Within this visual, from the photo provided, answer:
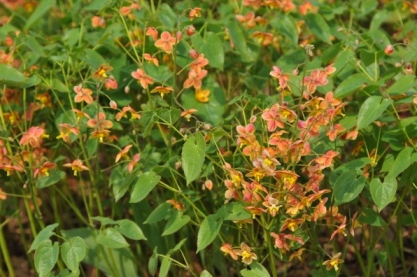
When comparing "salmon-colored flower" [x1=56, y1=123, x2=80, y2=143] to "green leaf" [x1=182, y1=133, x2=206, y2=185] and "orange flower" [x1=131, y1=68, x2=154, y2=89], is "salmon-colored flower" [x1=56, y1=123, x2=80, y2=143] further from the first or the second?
A: "green leaf" [x1=182, y1=133, x2=206, y2=185]

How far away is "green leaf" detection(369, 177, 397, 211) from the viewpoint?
6.38ft

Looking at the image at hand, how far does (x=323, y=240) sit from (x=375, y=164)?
0.68 meters

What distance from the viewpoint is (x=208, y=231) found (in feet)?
6.57

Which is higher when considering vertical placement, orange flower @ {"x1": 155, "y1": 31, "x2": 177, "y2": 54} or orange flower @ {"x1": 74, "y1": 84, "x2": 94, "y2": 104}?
orange flower @ {"x1": 155, "y1": 31, "x2": 177, "y2": 54}

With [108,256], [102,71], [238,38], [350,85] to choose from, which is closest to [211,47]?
[238,38]

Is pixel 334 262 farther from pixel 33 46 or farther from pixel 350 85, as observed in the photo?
pixel 33 46

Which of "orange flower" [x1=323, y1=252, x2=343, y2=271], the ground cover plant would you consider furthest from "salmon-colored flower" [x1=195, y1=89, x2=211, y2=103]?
"orange flower" [x1=323, y1=252, x2=343, y2=271]

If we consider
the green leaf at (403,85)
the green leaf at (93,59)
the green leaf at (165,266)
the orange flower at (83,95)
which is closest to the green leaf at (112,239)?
the green leaf at (165,266)

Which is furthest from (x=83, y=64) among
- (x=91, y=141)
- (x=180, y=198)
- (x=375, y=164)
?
(x=375, y=164)

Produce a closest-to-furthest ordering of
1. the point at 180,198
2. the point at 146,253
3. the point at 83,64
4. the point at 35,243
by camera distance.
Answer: the point at 35,243
the point at 180,198
the point at 83,64
the point at 146,253

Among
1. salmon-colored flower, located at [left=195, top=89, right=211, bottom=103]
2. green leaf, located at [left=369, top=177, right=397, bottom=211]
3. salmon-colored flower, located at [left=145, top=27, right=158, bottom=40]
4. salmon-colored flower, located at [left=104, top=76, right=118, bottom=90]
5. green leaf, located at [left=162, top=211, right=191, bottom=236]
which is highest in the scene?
salmon-colored flower, located at [left=145, top=27, right=158, bottom=40]

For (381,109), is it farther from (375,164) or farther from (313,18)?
(313,18)

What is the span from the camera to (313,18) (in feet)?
8.23

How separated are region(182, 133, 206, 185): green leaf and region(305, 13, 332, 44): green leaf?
2.24 ft
